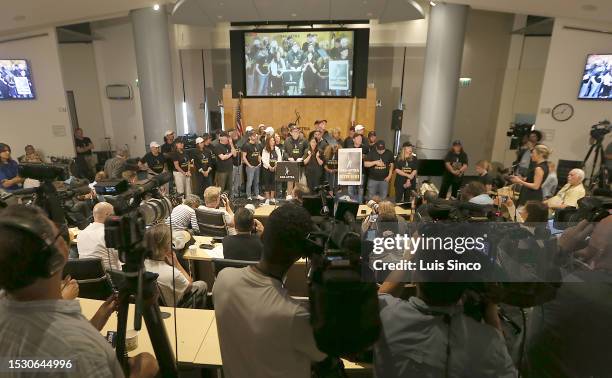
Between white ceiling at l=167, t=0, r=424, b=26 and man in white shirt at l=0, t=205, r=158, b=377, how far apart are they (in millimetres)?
8702

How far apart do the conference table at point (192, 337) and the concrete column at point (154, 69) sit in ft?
26.4

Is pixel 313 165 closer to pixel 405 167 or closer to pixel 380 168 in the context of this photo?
pixel 380 168

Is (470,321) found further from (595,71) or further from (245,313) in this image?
(595,71)

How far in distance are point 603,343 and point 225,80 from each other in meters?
11.6

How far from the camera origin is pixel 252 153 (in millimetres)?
8094

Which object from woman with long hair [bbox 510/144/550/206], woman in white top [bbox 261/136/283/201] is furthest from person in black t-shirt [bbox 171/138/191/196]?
woman with long hair [bbox 510/144/550/206]

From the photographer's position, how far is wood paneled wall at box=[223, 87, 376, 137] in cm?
1023

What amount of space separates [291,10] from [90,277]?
26.6 feet

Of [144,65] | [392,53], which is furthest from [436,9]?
[144,65]

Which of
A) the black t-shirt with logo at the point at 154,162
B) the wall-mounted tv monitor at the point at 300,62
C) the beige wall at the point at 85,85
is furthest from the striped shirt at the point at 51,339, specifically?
the beige wall at the point at 85,85

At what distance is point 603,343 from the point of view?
1805mm

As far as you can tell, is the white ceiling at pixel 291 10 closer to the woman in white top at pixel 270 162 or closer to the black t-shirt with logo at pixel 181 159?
the woman in white top at pixel 270 162

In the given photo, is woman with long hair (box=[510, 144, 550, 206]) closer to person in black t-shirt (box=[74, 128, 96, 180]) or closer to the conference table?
the conference table

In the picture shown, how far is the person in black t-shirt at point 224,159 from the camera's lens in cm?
802
